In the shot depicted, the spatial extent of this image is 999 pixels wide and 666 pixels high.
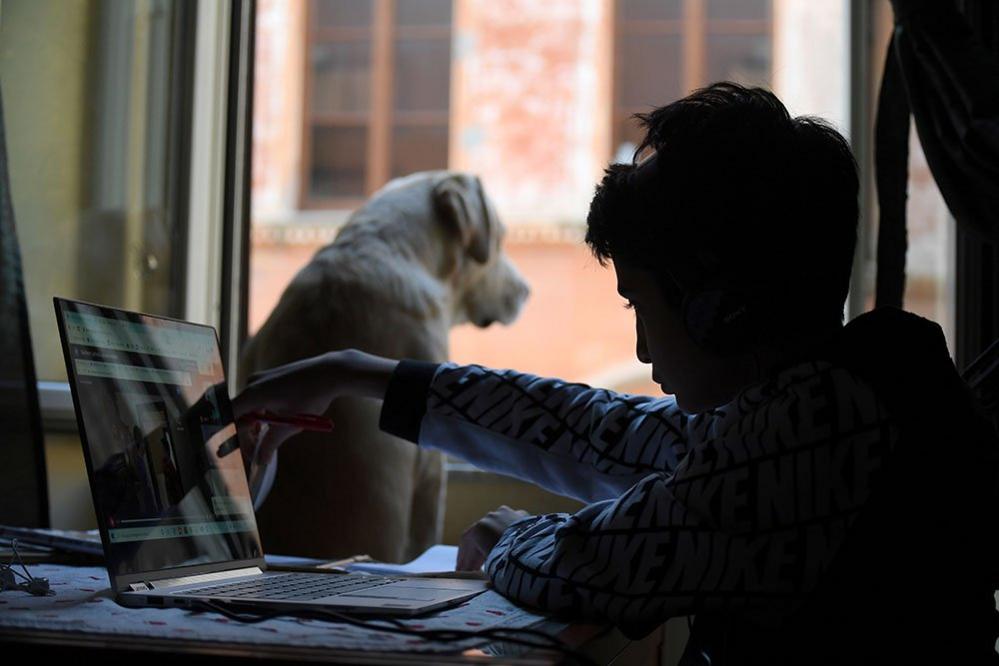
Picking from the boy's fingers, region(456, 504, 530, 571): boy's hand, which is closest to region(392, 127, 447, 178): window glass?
the boy's fingers

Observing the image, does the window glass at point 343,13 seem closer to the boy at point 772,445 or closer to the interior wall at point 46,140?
the interior wall at point 46,140

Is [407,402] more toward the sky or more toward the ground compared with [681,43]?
more toward the ground

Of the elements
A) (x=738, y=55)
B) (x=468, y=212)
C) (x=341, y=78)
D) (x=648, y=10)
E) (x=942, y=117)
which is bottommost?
(x=468, y=212)

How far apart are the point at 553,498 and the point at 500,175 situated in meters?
5.75

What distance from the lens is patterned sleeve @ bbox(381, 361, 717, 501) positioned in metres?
0.97

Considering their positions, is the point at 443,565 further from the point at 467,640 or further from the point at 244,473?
the point at 467,640

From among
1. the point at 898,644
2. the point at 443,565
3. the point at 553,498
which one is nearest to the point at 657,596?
the point at 898,644

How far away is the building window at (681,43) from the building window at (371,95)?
1274 millimetres

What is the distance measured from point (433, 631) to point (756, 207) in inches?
13.9

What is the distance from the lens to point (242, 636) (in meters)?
0.58

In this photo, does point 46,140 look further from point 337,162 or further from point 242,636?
point 337,162

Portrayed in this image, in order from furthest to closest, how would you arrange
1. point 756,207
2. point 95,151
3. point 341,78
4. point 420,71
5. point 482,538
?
point 341,78 < point 420,71 < point 95,151 < point 482,538 < point 756,207

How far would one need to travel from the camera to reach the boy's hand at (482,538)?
964 millimetres

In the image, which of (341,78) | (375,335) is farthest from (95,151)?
(341,78)
